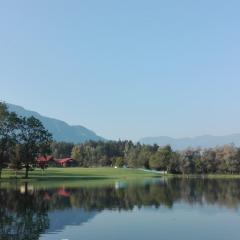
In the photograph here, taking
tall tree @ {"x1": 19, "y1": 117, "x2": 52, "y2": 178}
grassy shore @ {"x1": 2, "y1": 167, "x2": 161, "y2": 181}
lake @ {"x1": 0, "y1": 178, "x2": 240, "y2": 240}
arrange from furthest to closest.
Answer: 1. grassy shore @ {"x1": 2, "y1": 167, "x2": 161, "y2": 181}
2. tall tree @ {"x1": 19, "y1": 117, "x2": 52, "y2": 178}
3. lake @ {"x1": 0, "y1": 178, "x2": 240, "y2": 240}

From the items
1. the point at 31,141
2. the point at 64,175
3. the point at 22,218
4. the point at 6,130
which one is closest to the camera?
the point at 22,218

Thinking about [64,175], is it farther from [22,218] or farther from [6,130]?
[22,218]

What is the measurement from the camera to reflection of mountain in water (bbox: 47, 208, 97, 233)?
38906mm

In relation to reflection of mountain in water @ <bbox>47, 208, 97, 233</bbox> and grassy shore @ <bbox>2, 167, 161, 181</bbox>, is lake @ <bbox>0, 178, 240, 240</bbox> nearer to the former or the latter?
reflection of mountain in water @ <bbox>47, 208, 97, 233</bbox>

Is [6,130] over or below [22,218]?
over

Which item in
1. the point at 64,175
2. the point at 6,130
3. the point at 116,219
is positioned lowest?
the point at 116,219

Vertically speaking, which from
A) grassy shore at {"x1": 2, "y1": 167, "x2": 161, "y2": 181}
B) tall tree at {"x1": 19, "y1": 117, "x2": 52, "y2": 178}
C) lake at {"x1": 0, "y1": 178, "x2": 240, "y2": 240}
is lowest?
lake at {"x1": 0, "y1": 178, "x2": 240, "y2": 240}

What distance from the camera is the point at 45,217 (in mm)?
44312

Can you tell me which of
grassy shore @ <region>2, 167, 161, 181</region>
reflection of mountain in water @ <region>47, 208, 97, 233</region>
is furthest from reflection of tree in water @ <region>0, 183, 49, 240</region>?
grassy shore @ <region>2, 167, 161, 181</region>

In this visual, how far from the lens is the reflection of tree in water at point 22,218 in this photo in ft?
113

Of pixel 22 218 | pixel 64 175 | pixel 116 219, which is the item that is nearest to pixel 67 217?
pixel 22 218

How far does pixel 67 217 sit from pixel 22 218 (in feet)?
13.2

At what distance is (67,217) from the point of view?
44656mm

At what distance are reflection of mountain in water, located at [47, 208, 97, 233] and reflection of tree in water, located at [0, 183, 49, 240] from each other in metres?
0.56
